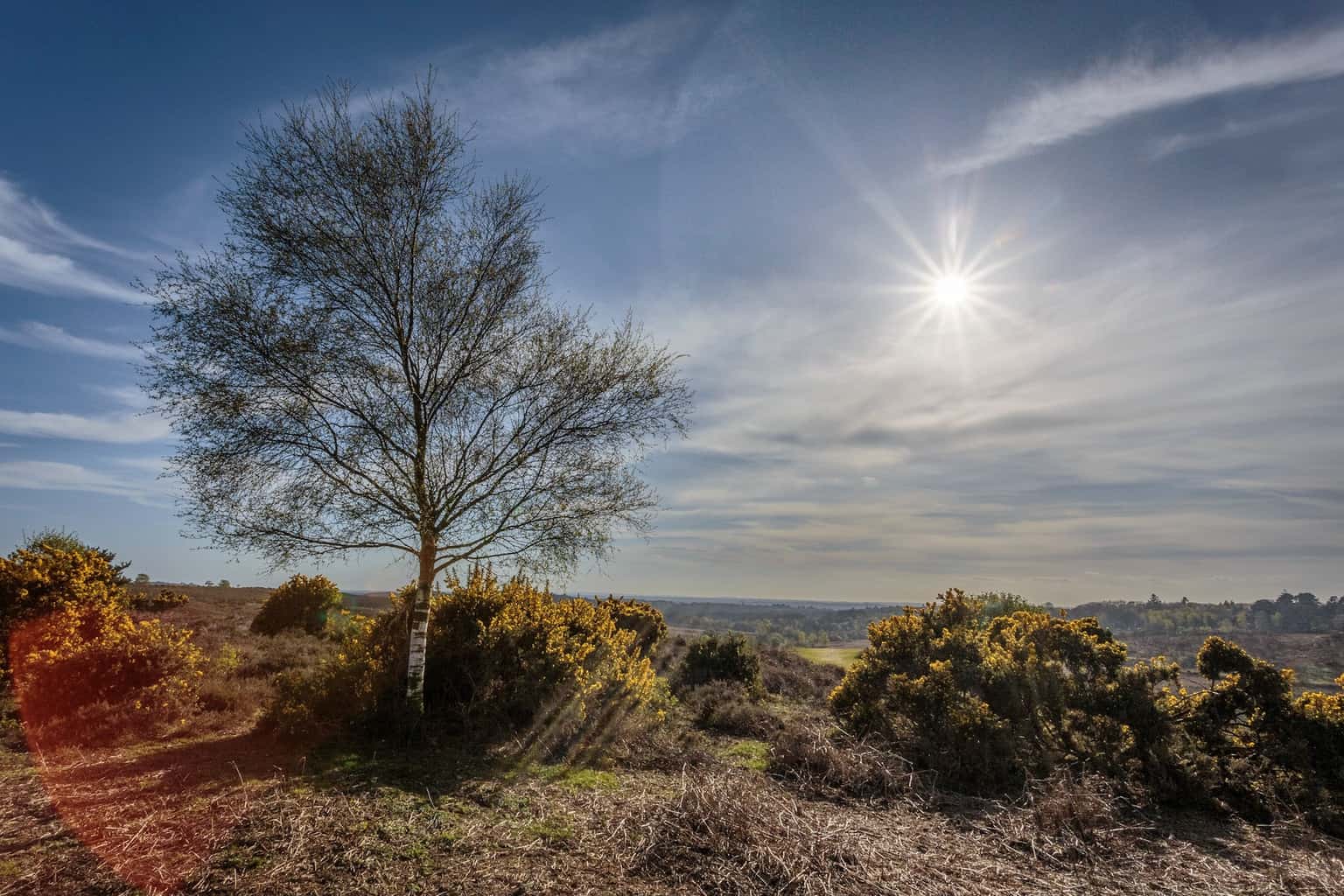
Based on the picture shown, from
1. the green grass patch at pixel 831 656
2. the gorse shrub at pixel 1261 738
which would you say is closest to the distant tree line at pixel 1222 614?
the green grass patch at pixel 831 656

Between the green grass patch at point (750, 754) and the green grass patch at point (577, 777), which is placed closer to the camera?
the green grass patch at point (577, 777)

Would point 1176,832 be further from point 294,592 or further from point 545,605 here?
point 294,592

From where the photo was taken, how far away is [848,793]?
814 centimetres

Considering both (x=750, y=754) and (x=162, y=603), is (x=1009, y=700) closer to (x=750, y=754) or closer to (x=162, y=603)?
(x=750, y=754)

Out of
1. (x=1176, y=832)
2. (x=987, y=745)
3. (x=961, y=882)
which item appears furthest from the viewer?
(x=987, y=745)

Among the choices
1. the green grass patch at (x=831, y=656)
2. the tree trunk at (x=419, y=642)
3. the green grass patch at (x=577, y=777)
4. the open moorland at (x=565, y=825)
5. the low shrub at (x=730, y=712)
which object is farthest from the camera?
the green grass patch at (x=831, y=656)

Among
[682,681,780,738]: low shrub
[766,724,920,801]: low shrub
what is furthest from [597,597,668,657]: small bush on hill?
[766,724,920,801]: low shrub

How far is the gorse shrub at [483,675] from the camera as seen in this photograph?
8742 mm

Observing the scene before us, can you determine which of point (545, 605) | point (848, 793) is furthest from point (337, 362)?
point (848, 793)

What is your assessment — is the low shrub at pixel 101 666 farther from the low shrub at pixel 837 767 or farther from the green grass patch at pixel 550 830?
the low shrub at pixel 837 767

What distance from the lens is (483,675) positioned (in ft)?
30.3

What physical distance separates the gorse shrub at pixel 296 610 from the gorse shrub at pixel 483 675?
483 inches

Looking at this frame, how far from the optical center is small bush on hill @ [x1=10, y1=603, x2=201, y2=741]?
8.55 m

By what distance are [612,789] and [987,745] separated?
5.63 meters
